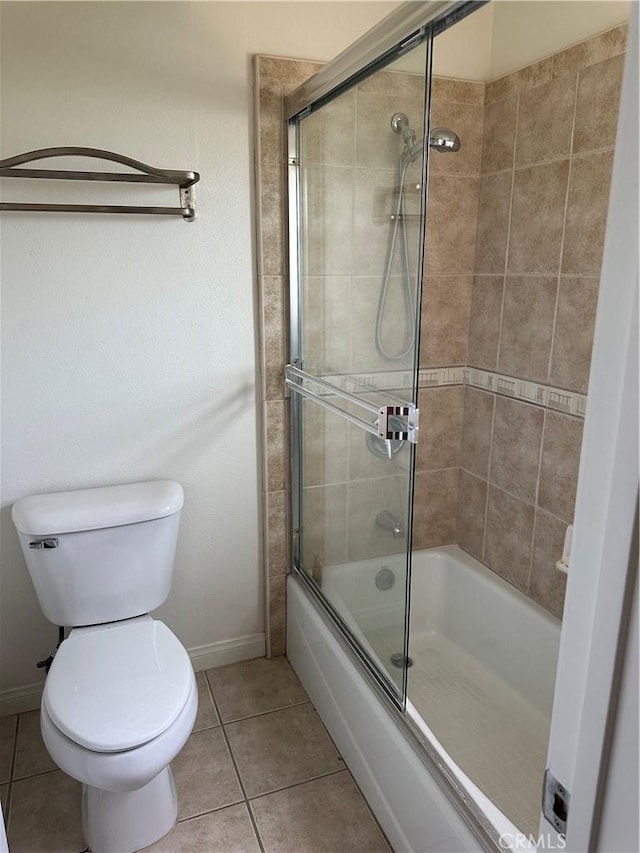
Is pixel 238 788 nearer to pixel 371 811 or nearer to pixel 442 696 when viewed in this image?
pixel 371 811

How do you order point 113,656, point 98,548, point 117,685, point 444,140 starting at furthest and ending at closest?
point 444,140 < point 98,548 < point 113,656 < point 117,685

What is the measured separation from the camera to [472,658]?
7.44 feet

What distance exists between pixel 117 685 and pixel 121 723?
0.13 m

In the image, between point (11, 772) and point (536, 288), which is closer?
point (11, 772)

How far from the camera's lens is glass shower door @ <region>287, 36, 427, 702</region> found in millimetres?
1490

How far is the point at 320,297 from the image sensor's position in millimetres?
2002

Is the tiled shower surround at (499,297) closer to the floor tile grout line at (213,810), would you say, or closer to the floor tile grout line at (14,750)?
the floor tile grout line at (213,810)

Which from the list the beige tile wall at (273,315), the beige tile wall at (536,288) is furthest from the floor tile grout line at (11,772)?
the beige tile wall at (536,288)

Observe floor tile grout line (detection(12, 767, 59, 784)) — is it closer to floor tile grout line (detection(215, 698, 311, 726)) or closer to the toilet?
the toilet

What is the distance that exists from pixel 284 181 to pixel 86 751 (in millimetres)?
1710

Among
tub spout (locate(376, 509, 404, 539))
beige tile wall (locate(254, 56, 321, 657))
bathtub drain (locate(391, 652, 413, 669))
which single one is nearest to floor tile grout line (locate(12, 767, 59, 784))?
beige tile wall (locate(254, 56, 321, 657))

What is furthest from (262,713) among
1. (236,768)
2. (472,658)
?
(472,658)

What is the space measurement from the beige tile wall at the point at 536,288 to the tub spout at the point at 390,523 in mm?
631

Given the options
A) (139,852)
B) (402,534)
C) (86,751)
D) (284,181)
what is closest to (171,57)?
(284,181)
